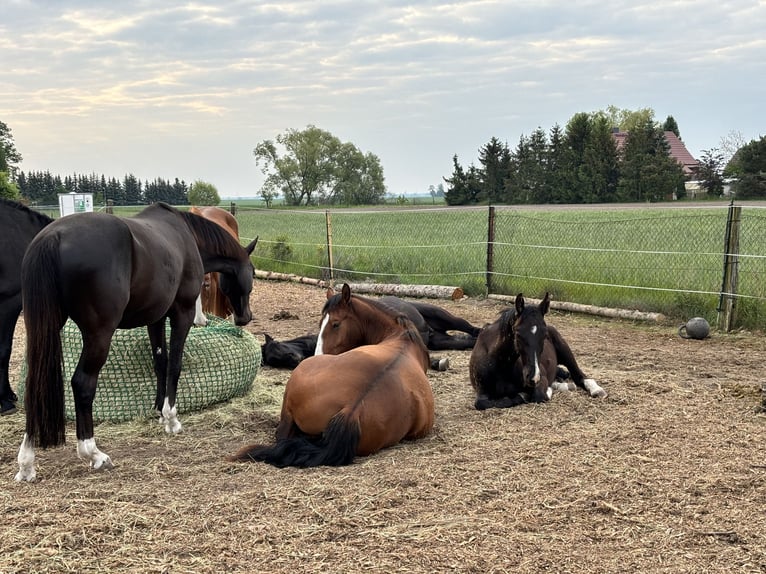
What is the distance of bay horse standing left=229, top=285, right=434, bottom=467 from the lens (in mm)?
3814

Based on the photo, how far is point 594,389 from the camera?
549cm

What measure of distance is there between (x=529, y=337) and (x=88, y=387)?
2960mm

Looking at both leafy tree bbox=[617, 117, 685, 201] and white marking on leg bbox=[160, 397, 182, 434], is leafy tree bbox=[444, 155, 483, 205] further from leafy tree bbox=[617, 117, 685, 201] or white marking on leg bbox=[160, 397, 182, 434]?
white marking on leg bbox=[160, 397, 182, 434]

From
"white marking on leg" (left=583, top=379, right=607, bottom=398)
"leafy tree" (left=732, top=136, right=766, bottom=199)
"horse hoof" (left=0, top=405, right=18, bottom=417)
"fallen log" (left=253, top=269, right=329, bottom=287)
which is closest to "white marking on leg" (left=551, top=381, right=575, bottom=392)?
"white marking on leg" (left=583, top=379, right=607, bottom=398)

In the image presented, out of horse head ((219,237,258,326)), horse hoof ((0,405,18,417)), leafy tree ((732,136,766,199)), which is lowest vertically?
horse hoof ((0,405,18,417))

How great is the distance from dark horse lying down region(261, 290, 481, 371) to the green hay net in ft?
3.76

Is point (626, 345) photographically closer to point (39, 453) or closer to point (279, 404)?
point (279, 404)

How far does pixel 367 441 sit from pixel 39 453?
2027mm

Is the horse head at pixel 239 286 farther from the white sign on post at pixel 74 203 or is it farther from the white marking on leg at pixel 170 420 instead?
the white sign on post at pixel 74 203

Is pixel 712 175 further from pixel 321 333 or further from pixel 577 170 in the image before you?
pixel 321 333

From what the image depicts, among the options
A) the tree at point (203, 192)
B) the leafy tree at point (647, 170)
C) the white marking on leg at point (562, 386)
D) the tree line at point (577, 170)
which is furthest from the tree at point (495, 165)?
the white marking on leg at point (562, 386)

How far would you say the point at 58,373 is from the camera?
3566 millimetres

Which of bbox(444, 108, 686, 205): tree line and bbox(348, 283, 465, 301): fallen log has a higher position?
bbox(444, 108, 686, 205): tree line

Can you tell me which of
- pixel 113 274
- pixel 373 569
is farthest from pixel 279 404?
pixel 373 569
